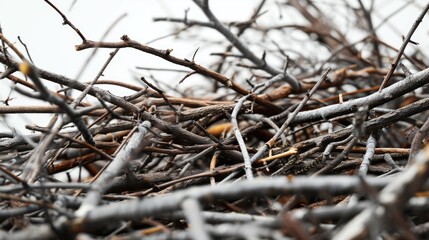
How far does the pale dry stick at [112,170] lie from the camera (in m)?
0.47

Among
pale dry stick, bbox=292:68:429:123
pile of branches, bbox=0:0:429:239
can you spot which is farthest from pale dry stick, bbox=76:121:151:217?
pale dry stick, bbox=292:68:429:123

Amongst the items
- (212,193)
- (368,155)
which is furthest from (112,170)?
(368,155)

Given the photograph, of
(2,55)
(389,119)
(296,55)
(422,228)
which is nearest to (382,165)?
(389,119)

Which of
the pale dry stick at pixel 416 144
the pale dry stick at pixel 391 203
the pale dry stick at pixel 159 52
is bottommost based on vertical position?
the pale dry stick at pixel 391 203

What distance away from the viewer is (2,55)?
715 mm

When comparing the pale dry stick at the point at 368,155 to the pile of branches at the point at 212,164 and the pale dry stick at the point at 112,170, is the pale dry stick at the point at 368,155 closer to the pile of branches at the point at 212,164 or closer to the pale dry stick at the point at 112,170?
the pile of branches at the point at 212,164

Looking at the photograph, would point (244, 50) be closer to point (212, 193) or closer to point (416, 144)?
point (416, 144)

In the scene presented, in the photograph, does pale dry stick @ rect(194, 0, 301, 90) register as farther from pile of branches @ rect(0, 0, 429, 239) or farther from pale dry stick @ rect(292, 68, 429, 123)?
pale dry stick @ rect(292, 68, 429, 123)

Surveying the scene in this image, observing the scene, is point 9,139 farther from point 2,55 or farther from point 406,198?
point 406,198

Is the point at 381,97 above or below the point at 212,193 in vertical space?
above

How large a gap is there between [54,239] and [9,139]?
446 millimetres

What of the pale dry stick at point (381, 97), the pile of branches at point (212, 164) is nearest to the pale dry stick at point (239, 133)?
the pile of branches at point (212, 164)

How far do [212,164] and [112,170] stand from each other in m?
A: 0.28

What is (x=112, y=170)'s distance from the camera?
1.91 ft
